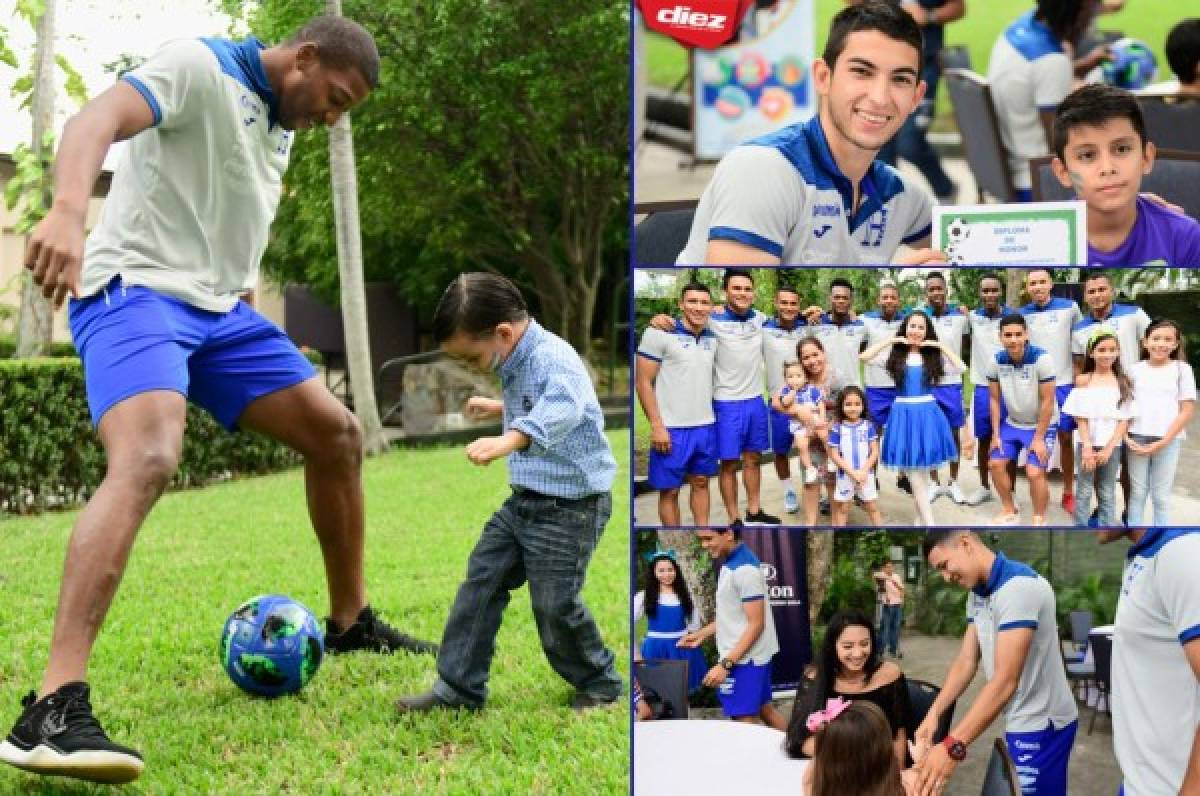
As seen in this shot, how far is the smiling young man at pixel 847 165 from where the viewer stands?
2.56 metres

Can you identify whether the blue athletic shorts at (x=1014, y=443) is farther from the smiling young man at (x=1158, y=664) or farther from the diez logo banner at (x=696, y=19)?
the diez logo banner at (x=696, y=19)

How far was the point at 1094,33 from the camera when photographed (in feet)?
16.4

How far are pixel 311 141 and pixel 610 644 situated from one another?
14087mm

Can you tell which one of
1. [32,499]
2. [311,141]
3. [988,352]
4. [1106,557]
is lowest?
[32,499]

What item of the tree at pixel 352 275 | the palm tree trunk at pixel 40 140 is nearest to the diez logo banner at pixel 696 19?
the palm tree trunk at pixel 40 140

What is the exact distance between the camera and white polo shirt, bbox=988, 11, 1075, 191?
508cm

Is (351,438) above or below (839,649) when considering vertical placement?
above

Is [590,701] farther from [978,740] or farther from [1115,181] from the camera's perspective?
[1115,181]

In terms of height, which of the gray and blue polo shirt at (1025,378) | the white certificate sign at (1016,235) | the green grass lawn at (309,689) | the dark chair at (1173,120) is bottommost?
the green grass lawn at (309,689)

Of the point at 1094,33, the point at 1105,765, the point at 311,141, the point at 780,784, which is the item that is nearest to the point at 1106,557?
the point at 1105,765

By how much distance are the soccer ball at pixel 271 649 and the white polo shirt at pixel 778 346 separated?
170 centimetres

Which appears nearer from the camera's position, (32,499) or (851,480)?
(851,480)

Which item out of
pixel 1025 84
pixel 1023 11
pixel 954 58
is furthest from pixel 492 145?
pixel 1025 84

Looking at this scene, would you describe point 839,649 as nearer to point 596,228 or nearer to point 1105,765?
point 1105,765
